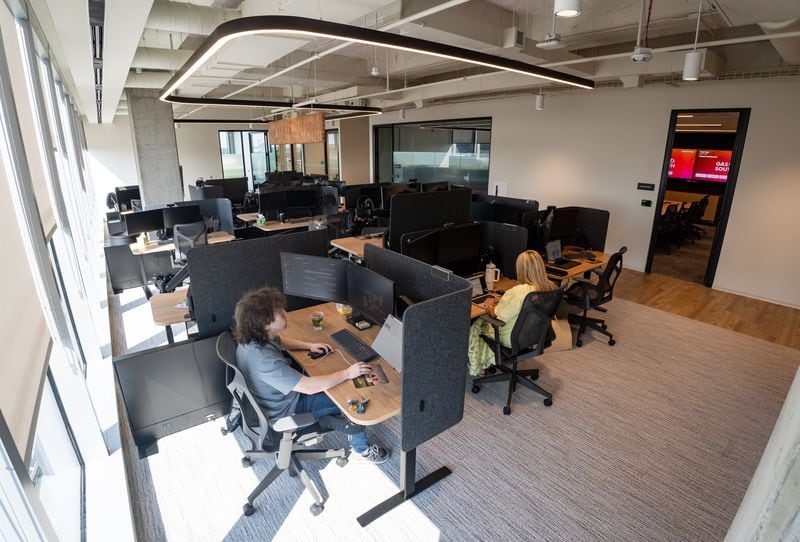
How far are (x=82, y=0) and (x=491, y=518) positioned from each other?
12.2ft

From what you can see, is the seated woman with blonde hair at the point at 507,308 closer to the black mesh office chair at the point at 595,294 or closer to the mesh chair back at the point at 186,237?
the black mesh office chair at the point at 595,294

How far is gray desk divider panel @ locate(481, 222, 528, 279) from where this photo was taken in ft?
12.3

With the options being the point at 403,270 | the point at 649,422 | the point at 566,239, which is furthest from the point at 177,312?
the point at 566,239

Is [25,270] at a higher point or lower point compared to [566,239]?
higher

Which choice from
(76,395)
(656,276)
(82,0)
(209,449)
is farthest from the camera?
(656,276)

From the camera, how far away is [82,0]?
7.57 ft

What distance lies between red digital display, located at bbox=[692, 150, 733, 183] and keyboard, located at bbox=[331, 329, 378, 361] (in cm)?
1059

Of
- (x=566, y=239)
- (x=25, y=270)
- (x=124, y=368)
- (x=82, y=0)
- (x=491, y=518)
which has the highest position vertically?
(x=82, y=0)

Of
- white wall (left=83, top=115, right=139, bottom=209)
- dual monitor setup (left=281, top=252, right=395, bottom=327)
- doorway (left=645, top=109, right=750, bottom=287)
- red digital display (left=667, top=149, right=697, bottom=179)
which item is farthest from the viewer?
white wall (left=83, top=115, right=139, bottom=209)

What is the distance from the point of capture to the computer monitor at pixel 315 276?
2.87m

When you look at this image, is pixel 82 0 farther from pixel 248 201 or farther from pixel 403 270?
pixel 248 201

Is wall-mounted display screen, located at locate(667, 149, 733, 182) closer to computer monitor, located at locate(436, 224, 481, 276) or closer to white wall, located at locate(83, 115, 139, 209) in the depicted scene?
computer monitor, located at locate(436, 224, 481, 276)

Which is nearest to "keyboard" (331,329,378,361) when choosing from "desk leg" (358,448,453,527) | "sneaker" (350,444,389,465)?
"desk leg" (358,448,453,527)

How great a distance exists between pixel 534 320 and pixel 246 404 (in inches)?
77.4
